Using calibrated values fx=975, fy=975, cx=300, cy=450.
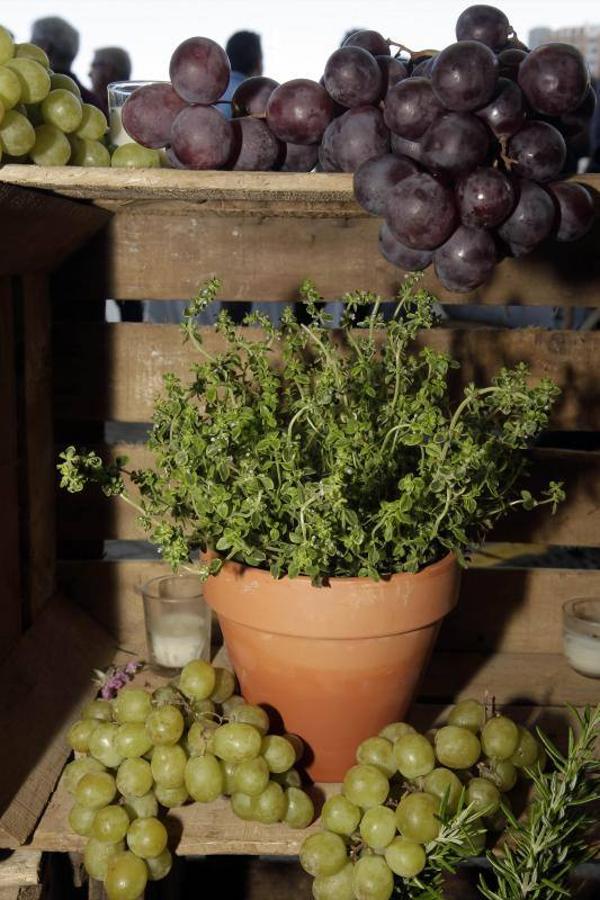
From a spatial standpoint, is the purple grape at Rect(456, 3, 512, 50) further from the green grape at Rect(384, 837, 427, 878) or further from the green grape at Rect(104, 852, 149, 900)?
the green grape at Rect(104, 852, 149, 900)

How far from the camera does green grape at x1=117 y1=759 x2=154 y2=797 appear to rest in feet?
3.92

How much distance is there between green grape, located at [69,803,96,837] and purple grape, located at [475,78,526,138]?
93 cm

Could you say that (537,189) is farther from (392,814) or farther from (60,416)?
(60,416)

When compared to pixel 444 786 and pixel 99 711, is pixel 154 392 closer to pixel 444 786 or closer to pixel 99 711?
pixel 99 711

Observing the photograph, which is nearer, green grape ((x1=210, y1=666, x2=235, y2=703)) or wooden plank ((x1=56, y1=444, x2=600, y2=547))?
green grape ((x1=210, y1=666, x2=235, y2=703))

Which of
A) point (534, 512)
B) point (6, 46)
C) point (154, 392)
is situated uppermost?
point (6, 46)

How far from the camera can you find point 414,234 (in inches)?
43.3

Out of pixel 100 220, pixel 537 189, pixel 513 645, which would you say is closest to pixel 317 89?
pixel 537 189

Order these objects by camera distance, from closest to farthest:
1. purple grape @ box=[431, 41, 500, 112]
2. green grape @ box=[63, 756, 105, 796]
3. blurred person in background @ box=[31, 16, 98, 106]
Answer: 1. purple grape @ box=[431, 41, 500, 112]
2. green grape @ box=[63, 756, 105, 796]
3. blurred person in background @ box=[31, 16, 98, 106]

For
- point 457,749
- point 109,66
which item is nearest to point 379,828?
point 457,749

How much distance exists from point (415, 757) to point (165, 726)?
0.31 meters

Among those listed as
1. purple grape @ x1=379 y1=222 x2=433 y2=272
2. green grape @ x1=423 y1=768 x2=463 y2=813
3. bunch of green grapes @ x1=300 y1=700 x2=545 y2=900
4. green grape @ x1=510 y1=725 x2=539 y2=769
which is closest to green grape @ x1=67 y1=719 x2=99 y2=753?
bunch of green grapes @ x1=300 y1=700 x2=545 y2=900

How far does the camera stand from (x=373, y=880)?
1.08 meters

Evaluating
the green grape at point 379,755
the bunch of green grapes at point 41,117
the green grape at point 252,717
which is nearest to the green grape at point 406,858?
the green grape at point 379,755
